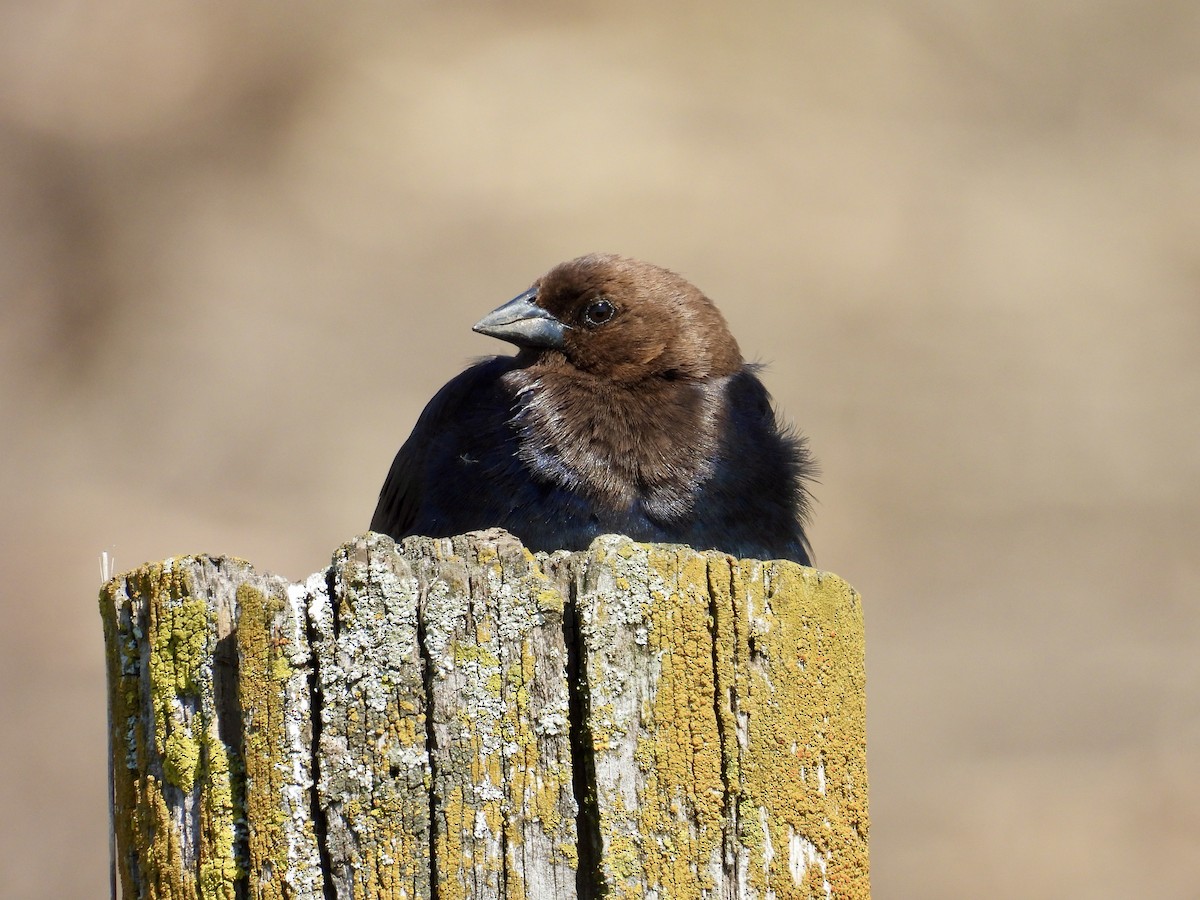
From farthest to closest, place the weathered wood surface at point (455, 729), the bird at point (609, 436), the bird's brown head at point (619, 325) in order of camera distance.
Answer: the bird's brown head at point (619, 325) < the bird at point (609, 436) < the weathered wood surface at point (455, 729)

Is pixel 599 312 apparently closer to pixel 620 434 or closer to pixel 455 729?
pixel 620 434

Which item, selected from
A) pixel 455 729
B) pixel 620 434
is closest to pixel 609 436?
pixel 620 434

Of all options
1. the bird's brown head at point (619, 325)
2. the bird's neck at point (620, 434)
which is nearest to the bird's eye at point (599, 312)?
the bird's brown head at point (619, 325)

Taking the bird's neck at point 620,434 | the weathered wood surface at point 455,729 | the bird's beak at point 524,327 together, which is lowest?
the weathered wood surface at point 455,729

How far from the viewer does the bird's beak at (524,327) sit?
446cm

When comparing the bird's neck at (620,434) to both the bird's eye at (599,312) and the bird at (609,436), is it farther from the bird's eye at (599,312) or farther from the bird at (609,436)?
the bird's eye at (599,312)

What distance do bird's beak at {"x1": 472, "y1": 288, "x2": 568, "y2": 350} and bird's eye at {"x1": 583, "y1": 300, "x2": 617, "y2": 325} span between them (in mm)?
79

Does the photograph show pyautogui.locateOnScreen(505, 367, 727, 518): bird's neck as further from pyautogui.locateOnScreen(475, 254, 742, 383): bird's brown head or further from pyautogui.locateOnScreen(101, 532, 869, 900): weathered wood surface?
pyautogui.locateOnScreen(101, 532, 869, 900): weathered wood surface

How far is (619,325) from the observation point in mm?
4484

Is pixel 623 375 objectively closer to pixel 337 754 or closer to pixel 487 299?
pixel 337 754

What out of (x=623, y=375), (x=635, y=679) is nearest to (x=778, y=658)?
(x=635, y=679)

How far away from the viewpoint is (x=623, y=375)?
4.37m

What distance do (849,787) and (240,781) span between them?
89 centimetres

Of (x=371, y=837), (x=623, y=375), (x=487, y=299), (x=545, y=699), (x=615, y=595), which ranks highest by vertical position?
(x=487, y=299)
